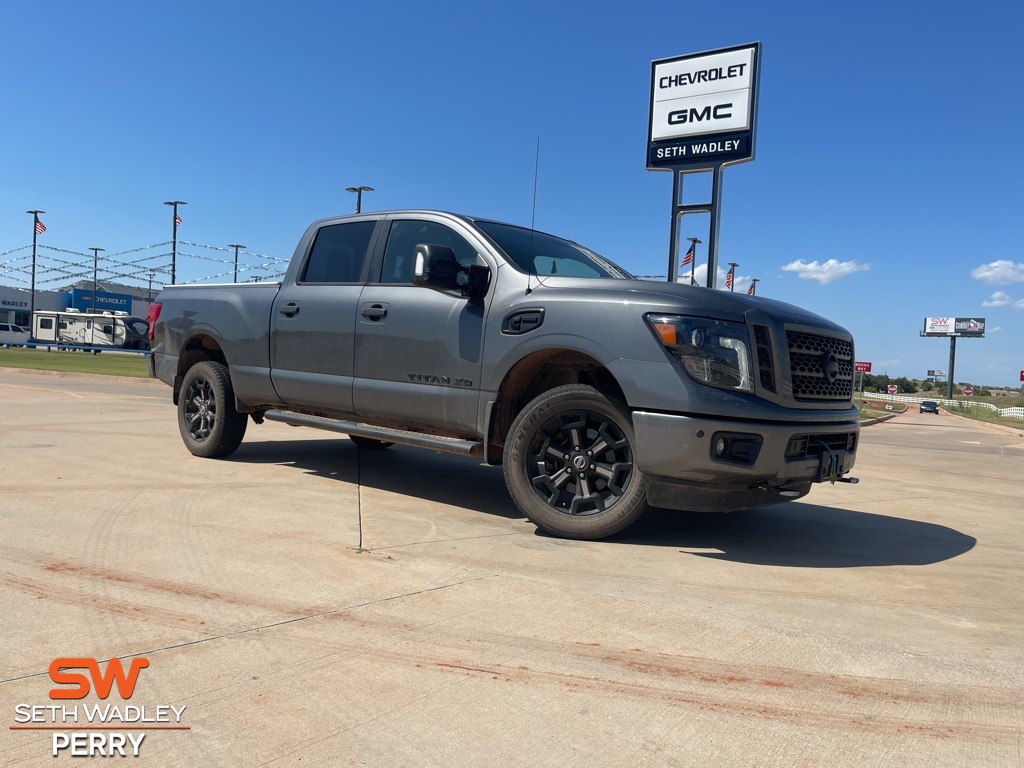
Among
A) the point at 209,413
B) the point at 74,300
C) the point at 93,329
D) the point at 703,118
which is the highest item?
the point at 703,118

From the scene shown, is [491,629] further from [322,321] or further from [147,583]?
[322,321]

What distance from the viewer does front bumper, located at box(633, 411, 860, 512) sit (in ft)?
13.3

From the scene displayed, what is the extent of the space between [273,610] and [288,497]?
240 cm

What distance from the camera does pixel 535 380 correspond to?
16.6ft

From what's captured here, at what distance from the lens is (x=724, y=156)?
19.8 meters

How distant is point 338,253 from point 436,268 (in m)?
1.58

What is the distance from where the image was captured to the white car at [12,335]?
2312 inches

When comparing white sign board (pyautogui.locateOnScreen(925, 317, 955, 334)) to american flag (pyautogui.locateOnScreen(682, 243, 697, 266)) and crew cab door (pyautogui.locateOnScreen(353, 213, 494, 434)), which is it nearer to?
american flag (pyautogui.locateOnScreen(682, 243, 697, 266))

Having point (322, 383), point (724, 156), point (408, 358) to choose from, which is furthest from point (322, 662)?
point (724, 156)

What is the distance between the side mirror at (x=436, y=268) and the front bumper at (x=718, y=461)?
155 centimetres

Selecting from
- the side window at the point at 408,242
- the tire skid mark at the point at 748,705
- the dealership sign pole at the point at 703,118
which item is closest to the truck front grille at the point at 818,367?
the tire skid mark at the point at 748,705

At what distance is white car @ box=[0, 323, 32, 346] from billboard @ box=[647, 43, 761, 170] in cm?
5443

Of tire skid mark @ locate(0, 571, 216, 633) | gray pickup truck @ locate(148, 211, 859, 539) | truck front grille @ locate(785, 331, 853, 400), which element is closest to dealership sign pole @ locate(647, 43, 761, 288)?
gray pickup truck @ locate(148, 211, 859, 539)

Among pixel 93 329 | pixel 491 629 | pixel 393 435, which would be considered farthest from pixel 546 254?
pixel 93 329
